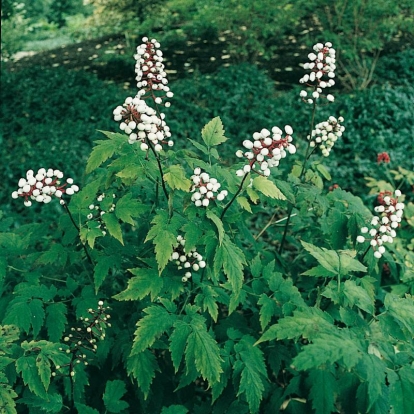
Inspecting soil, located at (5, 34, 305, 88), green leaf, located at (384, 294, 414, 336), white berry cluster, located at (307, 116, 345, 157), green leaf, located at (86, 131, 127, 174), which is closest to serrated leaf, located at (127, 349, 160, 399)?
green leaf, located at (86, 131, 127, 174)

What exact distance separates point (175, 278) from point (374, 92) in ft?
22.0

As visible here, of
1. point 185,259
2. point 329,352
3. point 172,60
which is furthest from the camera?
point 172,60

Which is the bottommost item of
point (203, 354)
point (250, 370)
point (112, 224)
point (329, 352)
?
point (250, 370)

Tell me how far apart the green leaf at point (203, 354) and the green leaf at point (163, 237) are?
36 centimetres

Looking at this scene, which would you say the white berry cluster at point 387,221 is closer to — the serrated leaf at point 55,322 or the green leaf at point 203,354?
the green leaf at point 203,354

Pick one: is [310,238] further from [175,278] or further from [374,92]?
[374,92]

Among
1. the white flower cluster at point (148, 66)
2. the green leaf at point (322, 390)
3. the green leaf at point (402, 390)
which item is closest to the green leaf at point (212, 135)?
the white flower cluster at point (148, 66)

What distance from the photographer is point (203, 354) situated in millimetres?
2074

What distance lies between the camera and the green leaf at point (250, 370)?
2.15 metres

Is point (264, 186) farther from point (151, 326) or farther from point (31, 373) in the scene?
point (31, 373)

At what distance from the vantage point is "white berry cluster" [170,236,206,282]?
90.2 inches

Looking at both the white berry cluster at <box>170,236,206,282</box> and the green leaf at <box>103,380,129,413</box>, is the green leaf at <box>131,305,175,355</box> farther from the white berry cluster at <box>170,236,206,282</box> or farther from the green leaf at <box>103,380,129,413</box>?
the green leaf at <box>103,380,129,413</box>

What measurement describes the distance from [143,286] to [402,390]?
125cm

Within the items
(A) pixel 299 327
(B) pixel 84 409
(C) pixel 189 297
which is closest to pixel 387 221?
(A) pixel 299 327
